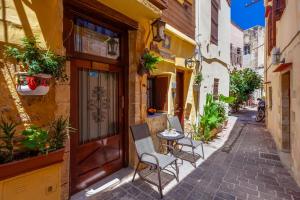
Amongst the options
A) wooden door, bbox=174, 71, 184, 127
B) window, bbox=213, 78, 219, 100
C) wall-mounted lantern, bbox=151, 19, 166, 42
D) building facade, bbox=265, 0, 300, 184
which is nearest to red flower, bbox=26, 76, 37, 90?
wall-mounted lantern, bbox=151, 19, 166, 42

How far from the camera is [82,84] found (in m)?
3.14

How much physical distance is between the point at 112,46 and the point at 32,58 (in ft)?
6.15

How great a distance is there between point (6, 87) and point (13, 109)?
0.86 feet

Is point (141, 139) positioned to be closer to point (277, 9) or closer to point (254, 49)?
point (277, 9)

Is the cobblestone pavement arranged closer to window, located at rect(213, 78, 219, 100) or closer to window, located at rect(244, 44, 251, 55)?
window, located at rect(213, 78, 219, 100)

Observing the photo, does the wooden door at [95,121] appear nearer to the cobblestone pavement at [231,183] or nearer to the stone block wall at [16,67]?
the stone block wall at [16,67]

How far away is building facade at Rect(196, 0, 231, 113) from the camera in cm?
687

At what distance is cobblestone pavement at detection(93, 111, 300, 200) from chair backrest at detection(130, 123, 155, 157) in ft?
2.02

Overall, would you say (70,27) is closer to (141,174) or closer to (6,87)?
(6,87)

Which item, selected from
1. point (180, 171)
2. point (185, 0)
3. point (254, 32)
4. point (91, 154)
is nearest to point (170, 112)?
point (180, 171)

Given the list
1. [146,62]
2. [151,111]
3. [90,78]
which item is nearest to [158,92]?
[151,111]

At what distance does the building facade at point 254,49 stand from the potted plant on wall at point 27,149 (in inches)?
858

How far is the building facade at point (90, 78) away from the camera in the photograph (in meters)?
2.17

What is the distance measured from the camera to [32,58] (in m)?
2.01
